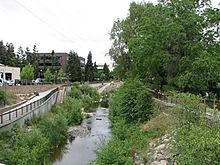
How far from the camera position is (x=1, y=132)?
18266mm

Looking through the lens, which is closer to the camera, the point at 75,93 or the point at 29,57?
the point at 75,93

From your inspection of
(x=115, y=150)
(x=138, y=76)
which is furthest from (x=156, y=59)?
(x=115, y=150)

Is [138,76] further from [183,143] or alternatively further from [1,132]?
[183,143]

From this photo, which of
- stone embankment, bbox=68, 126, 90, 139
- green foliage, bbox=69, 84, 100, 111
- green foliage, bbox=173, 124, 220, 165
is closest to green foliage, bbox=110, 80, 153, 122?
stone embankment, bbox=68, 126, 90, 139

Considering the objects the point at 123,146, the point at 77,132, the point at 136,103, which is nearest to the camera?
the point at 123,146

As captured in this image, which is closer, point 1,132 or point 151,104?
point 1,132

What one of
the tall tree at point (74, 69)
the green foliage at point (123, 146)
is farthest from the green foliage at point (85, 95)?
the green foliage at point (123, 146)

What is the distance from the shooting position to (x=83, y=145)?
25.2 m

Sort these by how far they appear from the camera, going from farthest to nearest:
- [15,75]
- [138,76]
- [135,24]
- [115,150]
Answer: [15,75], [135,24], [138,76], [115,150]

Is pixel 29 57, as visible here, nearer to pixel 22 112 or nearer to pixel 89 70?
pixel 89 70

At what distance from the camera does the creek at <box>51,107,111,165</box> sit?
21.0m

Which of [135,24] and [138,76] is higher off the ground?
[135,24]

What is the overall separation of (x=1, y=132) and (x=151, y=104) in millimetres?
12413

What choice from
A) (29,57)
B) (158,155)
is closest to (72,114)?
(158,155)
